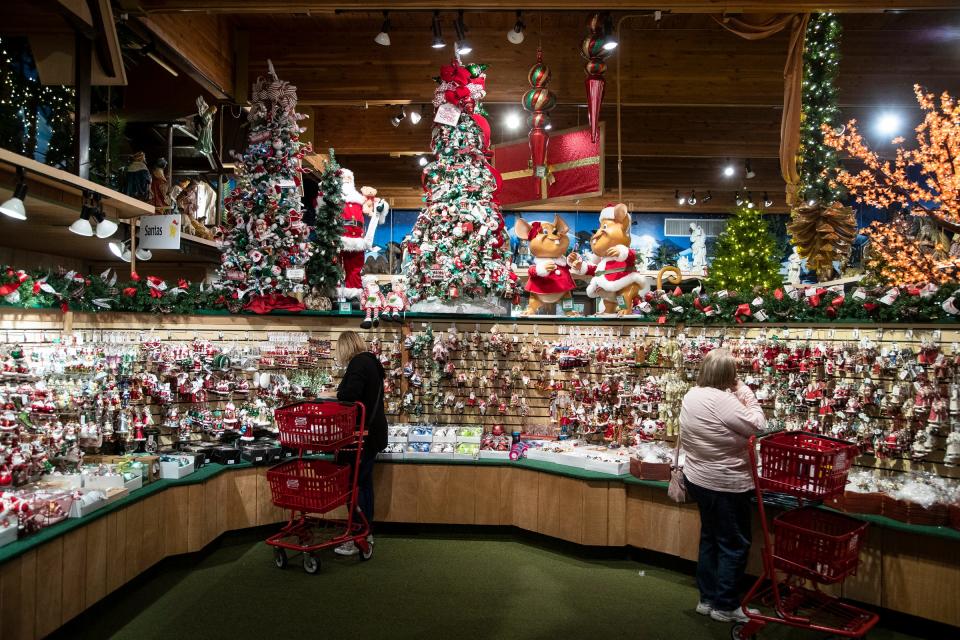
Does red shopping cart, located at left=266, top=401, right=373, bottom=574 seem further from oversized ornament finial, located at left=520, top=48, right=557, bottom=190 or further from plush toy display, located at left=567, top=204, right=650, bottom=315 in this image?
oversized ornament finial, located at left=520, top=48, right=557, bottom=190

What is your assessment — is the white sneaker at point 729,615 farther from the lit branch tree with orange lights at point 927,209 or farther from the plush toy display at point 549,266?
the lit branch tree with orange lights at point 927,209

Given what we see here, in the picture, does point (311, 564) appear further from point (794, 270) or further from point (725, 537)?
point (794, 270)

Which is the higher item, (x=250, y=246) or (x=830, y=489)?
(x=250, y=246)

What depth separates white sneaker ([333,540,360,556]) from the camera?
503cm

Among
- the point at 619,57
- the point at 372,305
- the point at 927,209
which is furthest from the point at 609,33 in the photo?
the point at 927,209

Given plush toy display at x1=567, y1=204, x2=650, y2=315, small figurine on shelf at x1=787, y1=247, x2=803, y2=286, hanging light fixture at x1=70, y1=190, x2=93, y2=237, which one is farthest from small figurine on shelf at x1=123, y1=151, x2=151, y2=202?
small figurine on shelf at x1=787, y1=247, x2=803, y2=286

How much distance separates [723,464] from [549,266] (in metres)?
2.70

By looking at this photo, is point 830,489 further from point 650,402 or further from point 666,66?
point 666,66

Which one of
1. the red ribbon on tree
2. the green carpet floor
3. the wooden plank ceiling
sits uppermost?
the wooden plank ceiling

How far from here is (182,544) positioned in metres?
4.71

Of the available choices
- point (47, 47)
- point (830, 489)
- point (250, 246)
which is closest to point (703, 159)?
point (250, 246)

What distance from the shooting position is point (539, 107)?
265 inches

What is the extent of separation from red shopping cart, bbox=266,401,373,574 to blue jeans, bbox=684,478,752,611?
94.2 inches

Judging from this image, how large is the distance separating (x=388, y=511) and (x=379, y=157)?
295 inches
